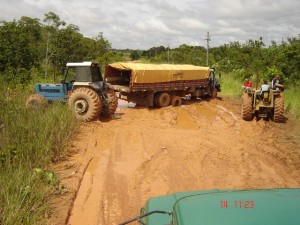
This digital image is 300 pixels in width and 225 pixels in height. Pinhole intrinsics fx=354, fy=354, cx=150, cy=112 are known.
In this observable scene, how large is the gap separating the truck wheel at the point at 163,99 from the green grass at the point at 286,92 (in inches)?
207

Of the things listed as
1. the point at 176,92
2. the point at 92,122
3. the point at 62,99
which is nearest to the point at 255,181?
the point at 92,122

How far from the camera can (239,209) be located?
2332 millimetres

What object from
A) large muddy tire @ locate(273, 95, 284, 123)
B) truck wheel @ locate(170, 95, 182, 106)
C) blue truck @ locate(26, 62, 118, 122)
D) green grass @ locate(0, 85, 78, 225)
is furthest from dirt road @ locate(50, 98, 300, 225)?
truck wheel @ locate(170, 95, 182, 106)

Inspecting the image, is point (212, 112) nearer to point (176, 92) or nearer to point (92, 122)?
point (176, 92)

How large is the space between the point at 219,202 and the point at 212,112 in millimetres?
13815

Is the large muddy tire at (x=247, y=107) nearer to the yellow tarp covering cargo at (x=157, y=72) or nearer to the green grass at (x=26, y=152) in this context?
the yellow tarp covering cargo at (x=157, y=72)

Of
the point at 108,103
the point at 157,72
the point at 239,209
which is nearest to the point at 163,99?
the point at 157,72

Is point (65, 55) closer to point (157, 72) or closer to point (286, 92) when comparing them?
point (157, 72)

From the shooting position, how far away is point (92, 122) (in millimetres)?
11984

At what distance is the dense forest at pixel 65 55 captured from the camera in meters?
17.3

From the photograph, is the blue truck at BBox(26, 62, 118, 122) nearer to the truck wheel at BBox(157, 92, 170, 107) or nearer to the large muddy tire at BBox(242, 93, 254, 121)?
the truck wheel at BBox(157, 92, 170, 107)
